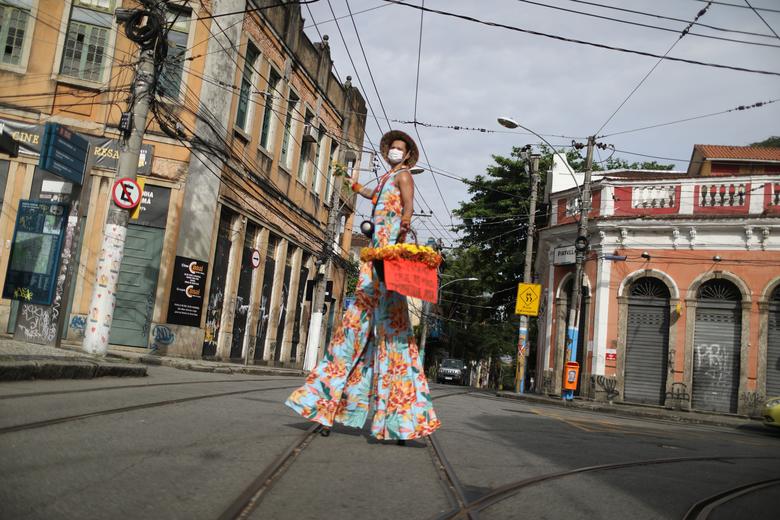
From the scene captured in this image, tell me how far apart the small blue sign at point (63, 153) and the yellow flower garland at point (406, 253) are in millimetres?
7418

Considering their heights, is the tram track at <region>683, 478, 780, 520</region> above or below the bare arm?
below

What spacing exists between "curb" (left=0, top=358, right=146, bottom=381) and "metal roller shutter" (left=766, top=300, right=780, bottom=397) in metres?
19.3

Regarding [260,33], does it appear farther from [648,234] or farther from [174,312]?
[648,234]

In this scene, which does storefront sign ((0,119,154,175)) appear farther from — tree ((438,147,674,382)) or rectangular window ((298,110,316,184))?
tree ((438,147,674,382))

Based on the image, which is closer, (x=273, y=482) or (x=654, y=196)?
(x=273, y=482)

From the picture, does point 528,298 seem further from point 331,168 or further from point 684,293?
point 331,168

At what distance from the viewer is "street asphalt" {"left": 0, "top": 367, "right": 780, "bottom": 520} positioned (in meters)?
3.23

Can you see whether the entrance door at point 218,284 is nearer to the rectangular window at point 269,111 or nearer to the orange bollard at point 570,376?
the rectangular window at point 269,111

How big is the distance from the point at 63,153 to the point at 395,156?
287 inches

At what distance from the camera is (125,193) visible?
11.9m

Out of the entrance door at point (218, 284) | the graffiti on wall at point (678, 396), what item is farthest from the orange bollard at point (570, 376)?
the entrance door at point (218, 284)

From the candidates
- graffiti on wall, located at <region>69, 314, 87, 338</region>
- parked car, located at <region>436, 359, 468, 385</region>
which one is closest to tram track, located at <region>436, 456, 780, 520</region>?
graffiti on wall, located at <region>69, 314, 87, 338</region>

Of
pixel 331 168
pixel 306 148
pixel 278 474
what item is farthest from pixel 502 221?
pixel 278 474

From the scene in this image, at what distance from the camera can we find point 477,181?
142 feet
